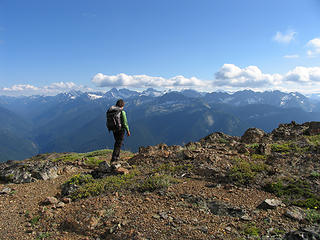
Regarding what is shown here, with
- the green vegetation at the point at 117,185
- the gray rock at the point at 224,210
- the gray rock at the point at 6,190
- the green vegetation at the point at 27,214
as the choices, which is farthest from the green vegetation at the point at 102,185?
the gray rock at the point at 224,210

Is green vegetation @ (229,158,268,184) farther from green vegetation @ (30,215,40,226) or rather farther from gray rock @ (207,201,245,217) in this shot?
green vegetation @ (30,215,40,226)

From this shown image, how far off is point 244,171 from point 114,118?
26.3 feet

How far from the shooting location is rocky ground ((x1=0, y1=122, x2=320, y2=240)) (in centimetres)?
639

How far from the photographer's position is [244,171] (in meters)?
10.1

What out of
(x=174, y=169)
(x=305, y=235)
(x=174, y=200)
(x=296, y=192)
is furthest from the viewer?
(x=174, y=169)

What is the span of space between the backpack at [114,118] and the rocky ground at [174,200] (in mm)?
2593

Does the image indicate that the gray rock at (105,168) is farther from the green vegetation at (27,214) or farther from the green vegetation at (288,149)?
the green vegetation at (288,149)

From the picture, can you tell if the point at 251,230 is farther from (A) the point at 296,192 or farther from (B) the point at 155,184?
(B) the point at 155,184

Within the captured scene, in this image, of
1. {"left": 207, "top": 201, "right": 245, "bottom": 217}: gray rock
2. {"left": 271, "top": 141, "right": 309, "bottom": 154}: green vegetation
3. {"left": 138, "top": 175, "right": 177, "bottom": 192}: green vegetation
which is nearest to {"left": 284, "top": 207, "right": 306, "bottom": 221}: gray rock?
{"left": 207, "top": 201, "right": 245, "bottom": 217}: gray rock

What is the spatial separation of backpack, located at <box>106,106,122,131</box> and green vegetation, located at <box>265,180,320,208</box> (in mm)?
8808

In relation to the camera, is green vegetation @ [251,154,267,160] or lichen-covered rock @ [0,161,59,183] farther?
green vegetation @ [251,154,267,160]

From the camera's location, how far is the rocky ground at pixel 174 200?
639cm

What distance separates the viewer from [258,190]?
8.82m

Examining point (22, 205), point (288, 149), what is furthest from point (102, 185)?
point (288, 149)
